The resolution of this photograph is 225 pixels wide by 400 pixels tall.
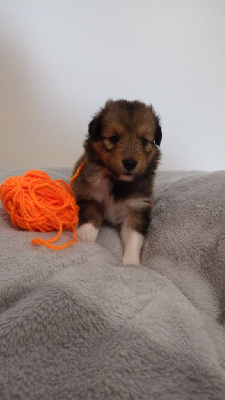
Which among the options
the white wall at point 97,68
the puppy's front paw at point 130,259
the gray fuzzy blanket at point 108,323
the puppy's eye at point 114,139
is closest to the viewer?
the gray fuzzy blanket at point 108,323

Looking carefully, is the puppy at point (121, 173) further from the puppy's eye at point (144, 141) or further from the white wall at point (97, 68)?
the white wall at point (97, 68)

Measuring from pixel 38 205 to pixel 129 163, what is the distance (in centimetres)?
49

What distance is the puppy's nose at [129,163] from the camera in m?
1.51

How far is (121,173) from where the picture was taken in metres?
1.55

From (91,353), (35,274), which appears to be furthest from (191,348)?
(35,274)

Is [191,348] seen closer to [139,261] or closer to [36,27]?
[139,261]

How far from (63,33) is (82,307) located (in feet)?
9.37

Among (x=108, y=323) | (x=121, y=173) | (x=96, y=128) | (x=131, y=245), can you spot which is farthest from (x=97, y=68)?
(x=108, y=323)

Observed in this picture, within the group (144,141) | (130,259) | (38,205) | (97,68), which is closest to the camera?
(38,205)

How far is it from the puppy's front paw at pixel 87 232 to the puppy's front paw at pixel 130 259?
0.65ft

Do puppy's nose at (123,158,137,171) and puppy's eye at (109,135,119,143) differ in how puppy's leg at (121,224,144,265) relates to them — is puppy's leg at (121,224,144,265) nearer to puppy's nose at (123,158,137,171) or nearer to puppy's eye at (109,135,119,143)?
puppy's nose at (123,158,137,171)

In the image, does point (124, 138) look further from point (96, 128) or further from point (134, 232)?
point (134, 232)

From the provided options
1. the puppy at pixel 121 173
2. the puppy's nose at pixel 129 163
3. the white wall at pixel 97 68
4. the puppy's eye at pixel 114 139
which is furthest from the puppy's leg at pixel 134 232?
the white wall at pixel 97 68

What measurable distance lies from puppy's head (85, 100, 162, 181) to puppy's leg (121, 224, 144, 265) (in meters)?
0.30
